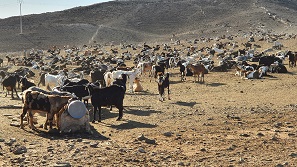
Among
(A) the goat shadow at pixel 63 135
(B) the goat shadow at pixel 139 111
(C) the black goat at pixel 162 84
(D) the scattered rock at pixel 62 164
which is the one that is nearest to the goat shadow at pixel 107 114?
(B) the goat shadow at pixel 139 111

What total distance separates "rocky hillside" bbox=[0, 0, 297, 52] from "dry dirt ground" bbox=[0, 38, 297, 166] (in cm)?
5295

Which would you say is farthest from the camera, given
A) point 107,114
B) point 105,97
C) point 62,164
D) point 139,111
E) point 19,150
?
point 139,111

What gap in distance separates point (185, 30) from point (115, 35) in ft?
45.8

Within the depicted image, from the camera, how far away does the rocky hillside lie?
74.8 m

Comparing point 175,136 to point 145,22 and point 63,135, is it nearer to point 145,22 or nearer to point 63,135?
point 63,135

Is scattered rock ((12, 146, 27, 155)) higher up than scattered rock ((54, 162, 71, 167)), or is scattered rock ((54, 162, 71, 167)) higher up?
scattered rock ((12, 146, 27, 155))

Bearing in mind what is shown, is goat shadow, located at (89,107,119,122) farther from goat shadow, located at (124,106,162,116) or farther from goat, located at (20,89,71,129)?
goat, located at (20,89,71,129)

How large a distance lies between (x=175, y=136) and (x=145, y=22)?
8125cm

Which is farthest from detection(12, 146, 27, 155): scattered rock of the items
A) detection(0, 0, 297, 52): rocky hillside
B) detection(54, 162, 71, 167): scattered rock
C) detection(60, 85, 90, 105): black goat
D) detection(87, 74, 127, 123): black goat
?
detection(0, 0, 297, 52): rocky hillside

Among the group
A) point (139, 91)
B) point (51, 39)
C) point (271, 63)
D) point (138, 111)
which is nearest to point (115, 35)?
point (51, 39)

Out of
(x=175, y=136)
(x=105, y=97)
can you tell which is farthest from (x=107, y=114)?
(x=175, y=136)

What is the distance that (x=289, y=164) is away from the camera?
30.9ft

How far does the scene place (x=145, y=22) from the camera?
301 feet

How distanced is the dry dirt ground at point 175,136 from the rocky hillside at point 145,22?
5295 cm
